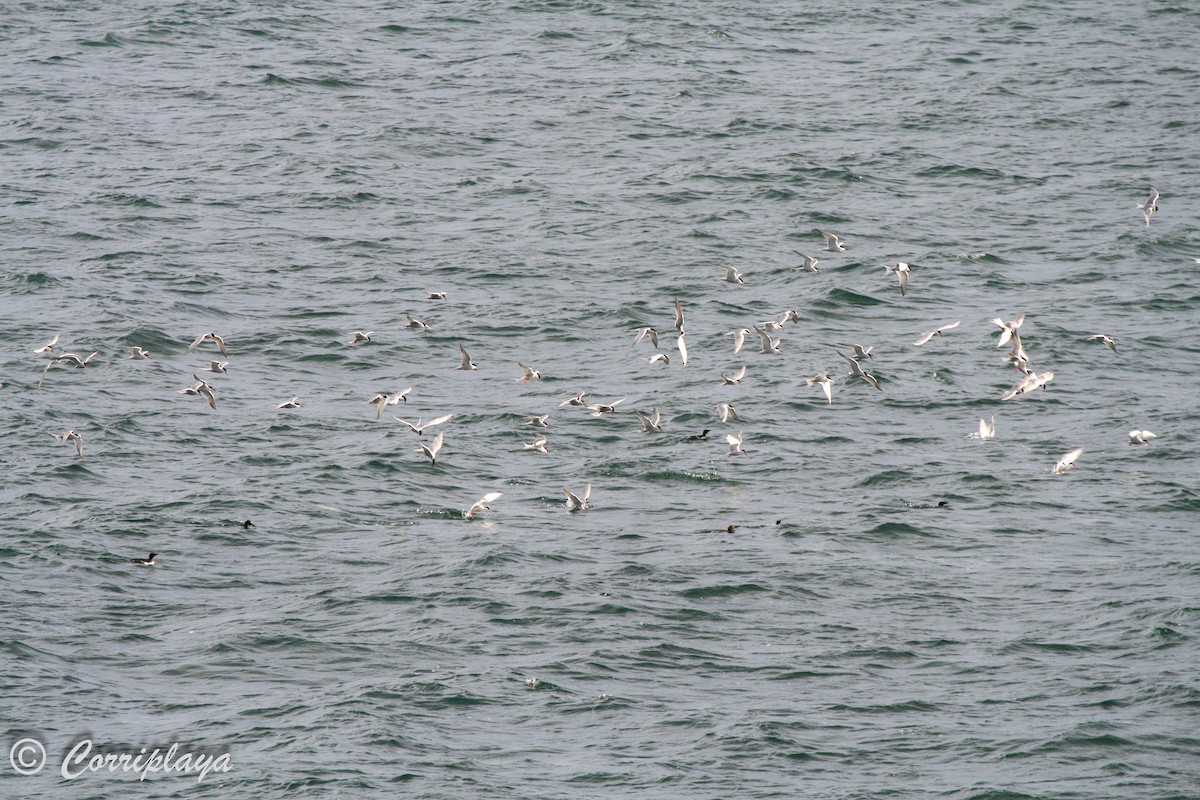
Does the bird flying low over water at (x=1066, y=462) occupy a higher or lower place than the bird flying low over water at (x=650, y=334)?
lower

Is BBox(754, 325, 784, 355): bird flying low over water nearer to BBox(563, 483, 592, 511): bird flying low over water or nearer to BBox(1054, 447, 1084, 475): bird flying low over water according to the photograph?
BBox(563, 483, 592, 511): bird flying low over water

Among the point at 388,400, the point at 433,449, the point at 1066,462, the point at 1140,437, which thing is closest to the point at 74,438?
the point at 388,400

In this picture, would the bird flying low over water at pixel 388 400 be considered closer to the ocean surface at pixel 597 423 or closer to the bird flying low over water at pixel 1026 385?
the ocean surface at pixel 597 423

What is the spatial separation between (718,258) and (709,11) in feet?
104

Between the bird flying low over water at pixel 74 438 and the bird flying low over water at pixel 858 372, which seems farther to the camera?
the bird flying low over water at pixel 858 372

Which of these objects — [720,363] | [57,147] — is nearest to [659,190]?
[720,363]

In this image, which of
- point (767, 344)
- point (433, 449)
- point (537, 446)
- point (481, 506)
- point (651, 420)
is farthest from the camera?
point (767, 344)

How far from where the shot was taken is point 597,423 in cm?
4022

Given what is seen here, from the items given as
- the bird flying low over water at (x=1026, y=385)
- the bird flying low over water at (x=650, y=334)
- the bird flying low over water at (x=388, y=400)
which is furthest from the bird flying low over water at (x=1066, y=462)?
the bird flying low over water at (x=388, y=400)

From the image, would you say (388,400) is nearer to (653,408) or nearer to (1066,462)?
(653,408)

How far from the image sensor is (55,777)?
26078mm

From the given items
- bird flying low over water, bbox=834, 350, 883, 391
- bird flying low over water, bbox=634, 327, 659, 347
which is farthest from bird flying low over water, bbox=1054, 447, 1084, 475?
bird flying low over water, bbox=634, 327, 659, 347

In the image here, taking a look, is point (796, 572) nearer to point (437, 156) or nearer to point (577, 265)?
point (577, 265)

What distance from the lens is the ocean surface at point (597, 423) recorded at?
27734 millimetres
